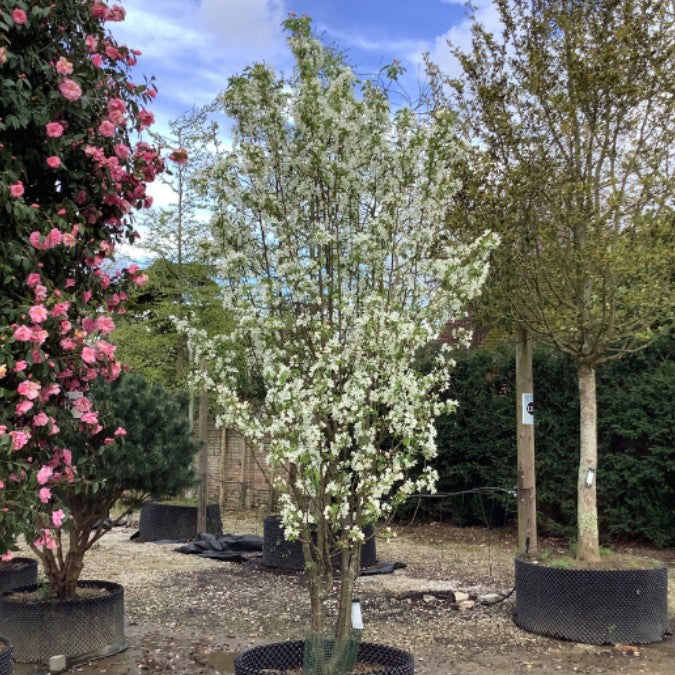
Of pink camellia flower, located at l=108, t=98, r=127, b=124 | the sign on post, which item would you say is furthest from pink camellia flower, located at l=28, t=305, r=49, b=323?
the sign on post

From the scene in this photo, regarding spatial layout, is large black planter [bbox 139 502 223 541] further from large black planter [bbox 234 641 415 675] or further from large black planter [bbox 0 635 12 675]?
large black planter [bbox 0 635 12 675]

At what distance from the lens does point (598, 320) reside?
5.45m

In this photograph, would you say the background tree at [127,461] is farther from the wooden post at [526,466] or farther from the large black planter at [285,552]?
the wooden post at [526,466]

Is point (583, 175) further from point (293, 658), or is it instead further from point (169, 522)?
point (169, 522)

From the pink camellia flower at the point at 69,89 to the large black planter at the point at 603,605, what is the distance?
409 cm

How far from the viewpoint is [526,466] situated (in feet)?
22.2

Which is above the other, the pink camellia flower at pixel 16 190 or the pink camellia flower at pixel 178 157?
the pink camellia flower at pixel 178 157

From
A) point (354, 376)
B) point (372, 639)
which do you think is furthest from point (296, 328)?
point (372, 639)

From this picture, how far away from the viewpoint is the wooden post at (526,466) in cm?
668

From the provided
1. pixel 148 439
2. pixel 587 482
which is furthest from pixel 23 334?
pixel 587 482

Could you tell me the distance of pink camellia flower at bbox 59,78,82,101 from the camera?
3.16m

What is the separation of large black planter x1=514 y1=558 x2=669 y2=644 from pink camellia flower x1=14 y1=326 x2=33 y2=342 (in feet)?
12.4

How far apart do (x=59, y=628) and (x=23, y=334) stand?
2644 mm

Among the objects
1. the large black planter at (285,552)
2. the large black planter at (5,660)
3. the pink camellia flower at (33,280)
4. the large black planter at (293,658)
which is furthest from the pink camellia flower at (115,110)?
the large black planter at (285,552)
